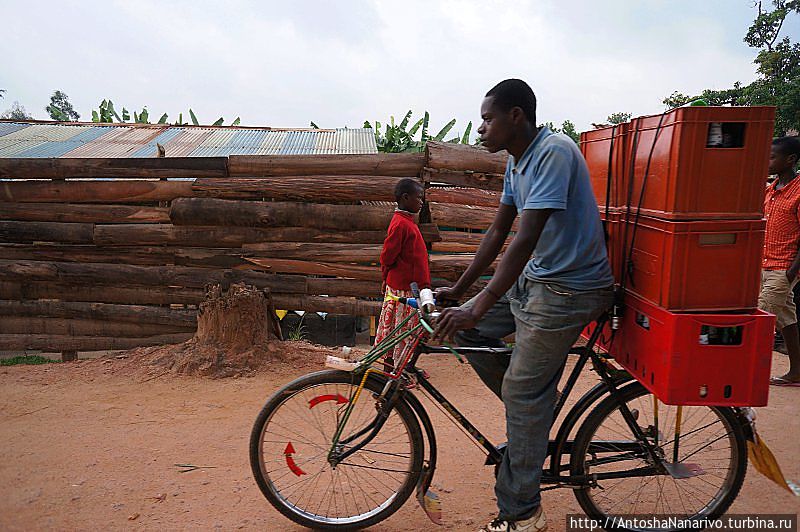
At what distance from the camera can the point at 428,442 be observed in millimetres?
3035

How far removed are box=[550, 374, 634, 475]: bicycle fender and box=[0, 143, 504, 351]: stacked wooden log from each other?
12.1 feet

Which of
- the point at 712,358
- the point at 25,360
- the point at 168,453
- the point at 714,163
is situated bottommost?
the point at 25,360

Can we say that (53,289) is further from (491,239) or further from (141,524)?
(491,239)

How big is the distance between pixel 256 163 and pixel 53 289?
9.04 feet

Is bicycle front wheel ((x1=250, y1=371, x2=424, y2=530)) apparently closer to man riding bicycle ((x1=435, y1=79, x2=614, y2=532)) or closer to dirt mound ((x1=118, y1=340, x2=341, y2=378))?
man riding bicycle ((x1=435, y1=79, x2=614, y2=532))

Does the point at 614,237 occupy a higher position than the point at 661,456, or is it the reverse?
the point at 614,237

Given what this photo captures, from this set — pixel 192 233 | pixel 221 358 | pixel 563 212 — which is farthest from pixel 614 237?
pixel 192 233

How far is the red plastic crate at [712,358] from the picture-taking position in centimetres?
237

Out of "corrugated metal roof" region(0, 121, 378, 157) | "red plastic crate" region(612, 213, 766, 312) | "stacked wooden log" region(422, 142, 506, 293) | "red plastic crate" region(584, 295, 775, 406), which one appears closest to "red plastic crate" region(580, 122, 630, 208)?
"red plastic crate" region(612, 213, 766, 312)

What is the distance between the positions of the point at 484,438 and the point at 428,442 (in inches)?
11.7

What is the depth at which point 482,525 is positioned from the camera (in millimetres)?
3125

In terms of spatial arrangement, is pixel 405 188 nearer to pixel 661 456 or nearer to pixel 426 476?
pixel 426 476

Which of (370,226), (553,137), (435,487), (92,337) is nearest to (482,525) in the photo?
(435,487)

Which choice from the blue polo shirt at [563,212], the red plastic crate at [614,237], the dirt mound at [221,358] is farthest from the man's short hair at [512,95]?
the dirt mound at [221,358]
